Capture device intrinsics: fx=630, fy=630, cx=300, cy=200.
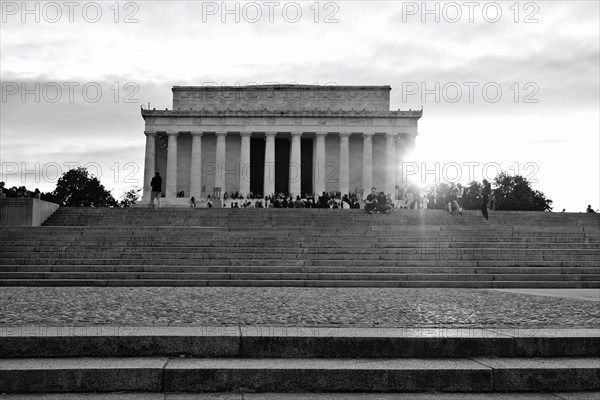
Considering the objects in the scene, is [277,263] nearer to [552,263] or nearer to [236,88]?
[552,263]

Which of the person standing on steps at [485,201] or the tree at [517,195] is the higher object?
the tree at [517,195]

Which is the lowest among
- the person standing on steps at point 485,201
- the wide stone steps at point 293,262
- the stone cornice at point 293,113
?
the wide stone steps at point 293,262

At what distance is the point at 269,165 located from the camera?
60.8 meters

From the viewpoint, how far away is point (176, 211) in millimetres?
32781

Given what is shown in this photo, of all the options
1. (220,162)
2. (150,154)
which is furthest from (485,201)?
(150,154)

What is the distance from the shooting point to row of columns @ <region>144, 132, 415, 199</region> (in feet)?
198

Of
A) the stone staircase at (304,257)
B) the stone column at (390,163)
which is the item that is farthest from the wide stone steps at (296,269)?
the stone column at (390,163)

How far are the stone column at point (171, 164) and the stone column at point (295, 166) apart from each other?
439 inches

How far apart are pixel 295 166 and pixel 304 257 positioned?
4140 centimetres

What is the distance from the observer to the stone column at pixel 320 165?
6044 cm

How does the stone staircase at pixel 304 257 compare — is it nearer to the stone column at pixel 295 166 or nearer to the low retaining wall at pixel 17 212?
the low retaining wall at pixel 17 212

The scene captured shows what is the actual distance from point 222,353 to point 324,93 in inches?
2238

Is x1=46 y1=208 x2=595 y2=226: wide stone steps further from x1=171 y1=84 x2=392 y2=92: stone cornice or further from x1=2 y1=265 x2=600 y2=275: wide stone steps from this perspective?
x1=171 y1=84 x2=392 y2=92: stone cornice

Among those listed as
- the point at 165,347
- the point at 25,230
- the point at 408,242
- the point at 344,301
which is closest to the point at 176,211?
the point at 25,230
